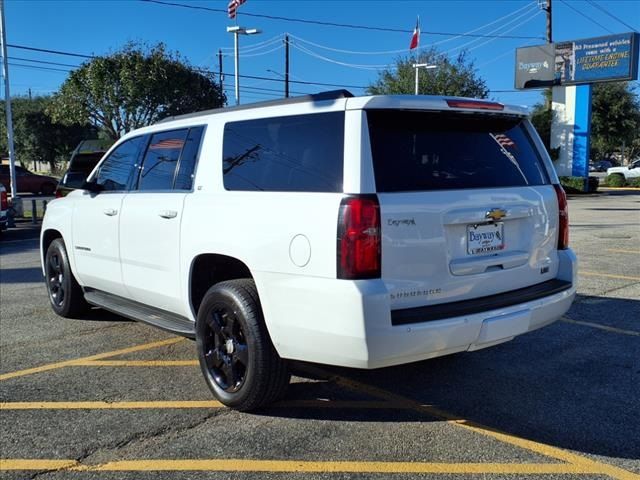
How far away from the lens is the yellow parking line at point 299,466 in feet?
10.5

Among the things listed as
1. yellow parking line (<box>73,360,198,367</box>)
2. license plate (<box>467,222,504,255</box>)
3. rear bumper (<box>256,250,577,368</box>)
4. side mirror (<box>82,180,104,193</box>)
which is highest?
side mirror (<box>82,180,104,193</box>)

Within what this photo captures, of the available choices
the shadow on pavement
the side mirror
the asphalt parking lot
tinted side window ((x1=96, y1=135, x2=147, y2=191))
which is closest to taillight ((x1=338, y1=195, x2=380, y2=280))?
the asphalt parking lot

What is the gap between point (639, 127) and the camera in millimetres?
47250

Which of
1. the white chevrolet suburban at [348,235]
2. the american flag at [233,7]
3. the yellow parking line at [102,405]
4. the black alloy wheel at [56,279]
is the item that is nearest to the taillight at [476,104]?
the white chevrolet suburban at [348,235]

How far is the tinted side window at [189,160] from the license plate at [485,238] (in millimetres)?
2043

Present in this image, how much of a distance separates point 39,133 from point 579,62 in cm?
4200

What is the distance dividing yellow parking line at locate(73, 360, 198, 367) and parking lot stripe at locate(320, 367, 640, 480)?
49.8 inches

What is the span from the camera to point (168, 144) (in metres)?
4.86

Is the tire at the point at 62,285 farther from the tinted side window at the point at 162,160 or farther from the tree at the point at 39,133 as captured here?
the tree at the point at 39,133

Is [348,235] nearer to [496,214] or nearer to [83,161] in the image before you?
[496,214]

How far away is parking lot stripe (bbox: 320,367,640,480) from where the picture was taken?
3.19 metres

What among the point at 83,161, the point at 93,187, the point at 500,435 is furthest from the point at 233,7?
the point at 500,435

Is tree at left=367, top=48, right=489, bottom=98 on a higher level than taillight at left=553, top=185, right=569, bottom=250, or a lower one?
higher

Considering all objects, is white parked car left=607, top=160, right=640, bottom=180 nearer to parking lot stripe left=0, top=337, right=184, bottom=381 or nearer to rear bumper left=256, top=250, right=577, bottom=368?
parking lot stripe left=0, top=337, right=184, bottom=381
